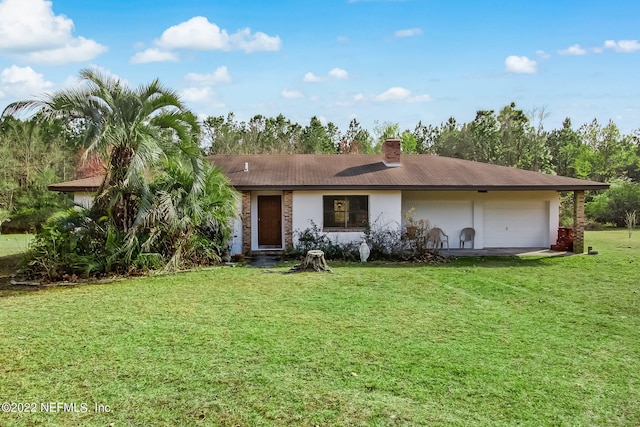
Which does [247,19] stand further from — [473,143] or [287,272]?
[473,143]

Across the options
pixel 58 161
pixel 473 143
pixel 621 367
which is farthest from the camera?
pixel 473 143

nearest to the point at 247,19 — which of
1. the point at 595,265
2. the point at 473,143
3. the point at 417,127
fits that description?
the point at 595,265

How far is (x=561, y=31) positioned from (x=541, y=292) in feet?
34.4

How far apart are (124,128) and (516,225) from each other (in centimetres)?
1405

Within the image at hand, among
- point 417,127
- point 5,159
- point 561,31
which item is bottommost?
point 5,159

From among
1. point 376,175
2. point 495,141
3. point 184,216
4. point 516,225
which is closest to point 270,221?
point 376,175

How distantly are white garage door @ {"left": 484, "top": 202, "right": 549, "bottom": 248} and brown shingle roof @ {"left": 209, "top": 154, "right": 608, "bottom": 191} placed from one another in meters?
1.32

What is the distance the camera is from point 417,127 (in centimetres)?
5438

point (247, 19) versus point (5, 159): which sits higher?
point (247, 19)

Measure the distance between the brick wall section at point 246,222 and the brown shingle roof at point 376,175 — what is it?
0.48 metres

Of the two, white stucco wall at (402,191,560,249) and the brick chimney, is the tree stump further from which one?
the brick chimney

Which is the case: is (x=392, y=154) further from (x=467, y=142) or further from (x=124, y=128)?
(x=467, y=142)

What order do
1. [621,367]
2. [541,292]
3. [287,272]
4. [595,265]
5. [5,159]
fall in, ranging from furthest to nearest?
[5,159] < [595,265] < [287,272] < [541,292] < [621,367]

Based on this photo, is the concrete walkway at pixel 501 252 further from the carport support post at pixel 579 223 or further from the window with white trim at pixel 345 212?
the window with white trim at pixel 345 212
